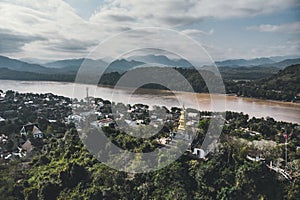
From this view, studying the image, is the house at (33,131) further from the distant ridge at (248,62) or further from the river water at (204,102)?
the distant ridge at (248,62)

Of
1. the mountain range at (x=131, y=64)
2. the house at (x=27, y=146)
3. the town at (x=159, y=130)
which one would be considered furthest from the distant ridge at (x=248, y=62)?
the house at (x=27, y=146)

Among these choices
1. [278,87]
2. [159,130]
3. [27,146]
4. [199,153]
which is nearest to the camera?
[199,153]

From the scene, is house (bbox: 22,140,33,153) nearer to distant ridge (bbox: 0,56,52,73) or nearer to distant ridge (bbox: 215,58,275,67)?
distant ridge (bbox: 215,58,275,67)


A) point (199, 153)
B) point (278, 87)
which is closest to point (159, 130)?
point (199, 153)

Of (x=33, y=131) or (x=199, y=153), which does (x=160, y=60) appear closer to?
(x=199, y=153)

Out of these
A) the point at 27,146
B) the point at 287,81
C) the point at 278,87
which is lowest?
the point at 27,146

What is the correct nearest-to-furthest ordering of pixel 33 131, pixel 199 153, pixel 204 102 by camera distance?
1. pixel 199 153
2. pixel 33 131
3. pixel 204 102

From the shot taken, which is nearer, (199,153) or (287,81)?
(199,153)

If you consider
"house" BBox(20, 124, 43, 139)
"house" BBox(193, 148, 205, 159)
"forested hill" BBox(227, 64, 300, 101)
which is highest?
"forested hill" BBox(227, 64, 300, 101)

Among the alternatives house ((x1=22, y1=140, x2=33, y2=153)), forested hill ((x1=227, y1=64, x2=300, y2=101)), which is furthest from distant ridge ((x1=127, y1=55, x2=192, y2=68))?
forested hill ((x1=227, y1=64, x2=300, y2=101))
